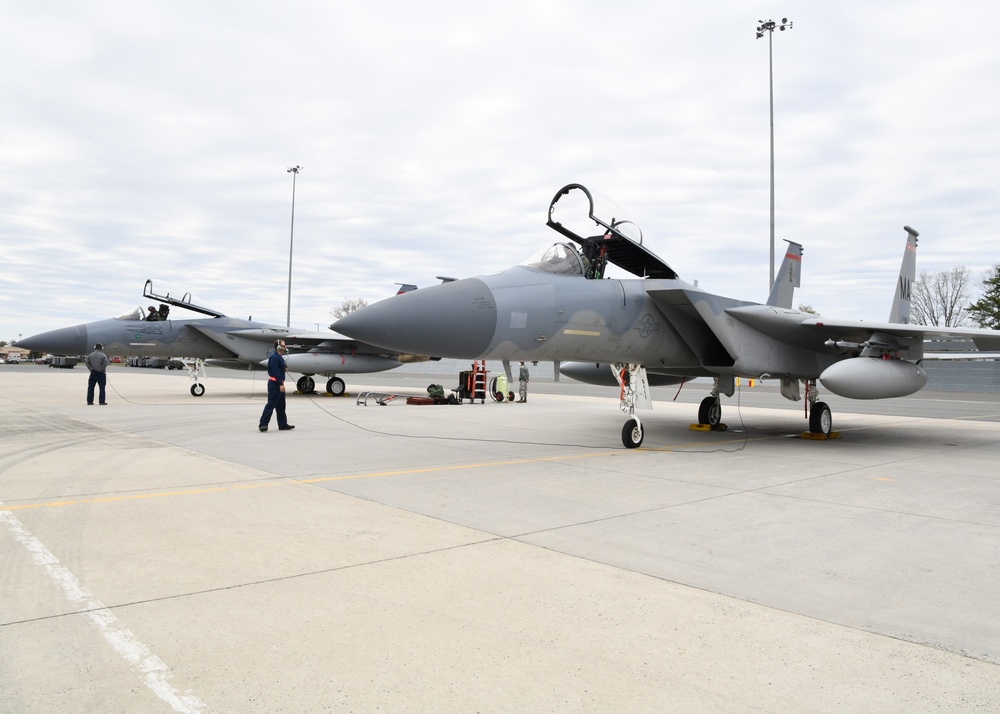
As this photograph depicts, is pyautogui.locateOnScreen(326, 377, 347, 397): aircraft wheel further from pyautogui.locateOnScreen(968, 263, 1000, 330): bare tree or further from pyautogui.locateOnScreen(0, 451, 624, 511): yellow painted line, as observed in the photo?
pyautogui.locateOnScreen(968, 263, 1000, 330): bare tree

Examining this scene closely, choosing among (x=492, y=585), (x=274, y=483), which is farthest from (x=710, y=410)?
(x=492, y=585)

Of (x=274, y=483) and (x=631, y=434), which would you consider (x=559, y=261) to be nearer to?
(x=631, y=434)

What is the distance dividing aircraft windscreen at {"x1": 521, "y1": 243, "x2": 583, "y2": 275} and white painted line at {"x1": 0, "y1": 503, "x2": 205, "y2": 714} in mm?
5442

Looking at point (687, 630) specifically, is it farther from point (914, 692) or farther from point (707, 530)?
point (707, 530)

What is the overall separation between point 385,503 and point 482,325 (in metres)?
2.20

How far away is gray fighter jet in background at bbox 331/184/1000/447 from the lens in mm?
6711

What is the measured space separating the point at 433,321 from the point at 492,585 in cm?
351

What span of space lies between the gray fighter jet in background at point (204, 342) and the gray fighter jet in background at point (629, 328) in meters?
10.9

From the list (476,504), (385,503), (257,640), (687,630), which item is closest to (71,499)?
(385,503)

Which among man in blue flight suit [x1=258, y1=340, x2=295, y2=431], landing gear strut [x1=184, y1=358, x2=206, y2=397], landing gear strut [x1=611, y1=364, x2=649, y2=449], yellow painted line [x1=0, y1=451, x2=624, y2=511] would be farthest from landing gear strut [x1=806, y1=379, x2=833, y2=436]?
landing gear strut [x1=184, y1=358, x2=206, y2=397]

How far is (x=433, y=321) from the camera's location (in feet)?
21.5

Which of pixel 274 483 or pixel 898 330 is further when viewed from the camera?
pixel 898 330

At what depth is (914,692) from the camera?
2.38 meters

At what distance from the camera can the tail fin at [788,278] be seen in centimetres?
1305
